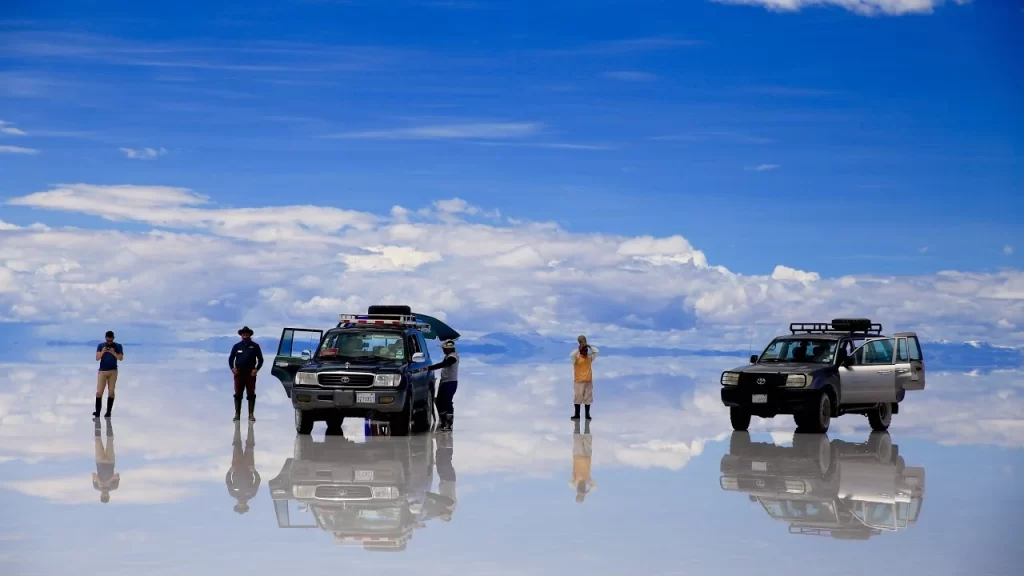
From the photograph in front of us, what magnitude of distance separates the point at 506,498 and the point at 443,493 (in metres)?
0.78

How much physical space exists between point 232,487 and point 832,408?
13.0m

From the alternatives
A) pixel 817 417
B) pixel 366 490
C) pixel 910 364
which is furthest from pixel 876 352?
pixel 366 490

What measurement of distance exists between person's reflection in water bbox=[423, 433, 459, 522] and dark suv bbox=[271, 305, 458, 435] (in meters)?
1.48

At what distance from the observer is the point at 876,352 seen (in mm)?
26906

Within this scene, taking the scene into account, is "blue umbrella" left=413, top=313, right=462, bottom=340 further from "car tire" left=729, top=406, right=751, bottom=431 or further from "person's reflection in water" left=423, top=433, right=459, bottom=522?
"person's reflection in water" left=423, top=433, right=459, bottom=522

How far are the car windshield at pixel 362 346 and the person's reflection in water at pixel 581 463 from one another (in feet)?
11.3

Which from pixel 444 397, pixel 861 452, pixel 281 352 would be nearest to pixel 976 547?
pixel 861 452

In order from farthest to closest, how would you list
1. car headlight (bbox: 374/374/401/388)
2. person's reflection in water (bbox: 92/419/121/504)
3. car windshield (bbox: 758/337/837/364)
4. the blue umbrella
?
the blue umbrella
car windshield (bbox: 758/337/837/364)
car headlight (bbox: 374/374/401/388)
person's reflection in water (bbox: 92/419/121/504)

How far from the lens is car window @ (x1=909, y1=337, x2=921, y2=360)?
2780 cm

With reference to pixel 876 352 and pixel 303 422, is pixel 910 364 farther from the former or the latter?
pixel 303 422

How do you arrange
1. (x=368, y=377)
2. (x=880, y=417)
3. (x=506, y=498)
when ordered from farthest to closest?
(x=880, y=417)
(x=368, y=377)
(x=506, y=498)

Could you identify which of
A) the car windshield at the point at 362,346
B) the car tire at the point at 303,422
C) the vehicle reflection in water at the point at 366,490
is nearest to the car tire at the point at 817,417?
the vehicle reflection in water at the point at 366,490

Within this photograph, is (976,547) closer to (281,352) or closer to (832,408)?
(832,408)

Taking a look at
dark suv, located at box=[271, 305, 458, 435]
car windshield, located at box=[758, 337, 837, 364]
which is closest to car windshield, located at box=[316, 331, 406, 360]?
dark suv, located at box=[271, 305, 458, 435]
